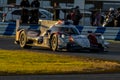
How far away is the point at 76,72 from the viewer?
1384 cm

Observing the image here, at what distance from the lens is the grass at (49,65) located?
1380cm

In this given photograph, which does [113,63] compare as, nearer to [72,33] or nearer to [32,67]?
[32,67]

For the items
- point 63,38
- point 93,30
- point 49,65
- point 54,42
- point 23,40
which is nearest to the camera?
point 49,65

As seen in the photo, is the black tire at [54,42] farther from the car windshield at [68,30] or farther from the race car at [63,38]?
the car windshield at [68,30]

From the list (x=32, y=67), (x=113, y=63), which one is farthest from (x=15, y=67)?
(x=113, y=63)

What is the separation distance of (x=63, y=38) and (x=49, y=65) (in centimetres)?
541

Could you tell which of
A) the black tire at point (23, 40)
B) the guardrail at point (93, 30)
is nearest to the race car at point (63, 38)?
the black tire at point (23, 40)

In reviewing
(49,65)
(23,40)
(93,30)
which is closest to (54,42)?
(23,40)

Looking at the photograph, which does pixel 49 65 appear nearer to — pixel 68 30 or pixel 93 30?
pixel 68 30

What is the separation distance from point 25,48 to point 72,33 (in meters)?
2.48

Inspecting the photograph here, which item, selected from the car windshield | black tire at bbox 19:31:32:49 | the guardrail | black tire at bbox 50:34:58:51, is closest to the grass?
black tire at bbox 50:34:58:51

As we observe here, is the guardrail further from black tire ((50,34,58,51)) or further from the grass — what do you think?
the grass

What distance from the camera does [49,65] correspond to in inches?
591

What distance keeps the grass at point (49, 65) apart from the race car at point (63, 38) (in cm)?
283
